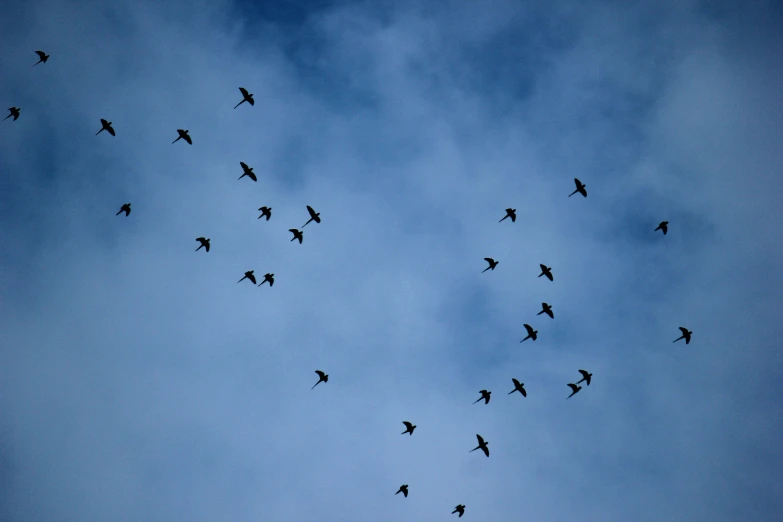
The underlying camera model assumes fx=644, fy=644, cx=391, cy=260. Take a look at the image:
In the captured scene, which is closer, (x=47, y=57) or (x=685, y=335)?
(x=47, y=57)

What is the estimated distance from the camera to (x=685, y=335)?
8062 centimetres

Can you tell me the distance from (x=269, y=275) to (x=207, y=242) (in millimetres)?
8342

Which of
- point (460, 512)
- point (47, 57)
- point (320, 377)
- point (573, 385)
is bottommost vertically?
point (460, 512)

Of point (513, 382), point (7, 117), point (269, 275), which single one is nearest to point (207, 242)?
point (269, 275)

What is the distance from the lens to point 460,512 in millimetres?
71875

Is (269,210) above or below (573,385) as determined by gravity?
above

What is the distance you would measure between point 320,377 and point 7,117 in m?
45.1

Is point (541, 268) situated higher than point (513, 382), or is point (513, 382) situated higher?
point (541, 268)

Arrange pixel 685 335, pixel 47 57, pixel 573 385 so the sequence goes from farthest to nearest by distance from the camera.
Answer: pixel 685 335 < pixel 573 385 < pixel 47 57

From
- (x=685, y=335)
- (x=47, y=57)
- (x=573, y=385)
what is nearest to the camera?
(x=47, y=57)

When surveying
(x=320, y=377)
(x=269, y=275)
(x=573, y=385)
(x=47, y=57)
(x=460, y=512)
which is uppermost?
(x=47, y=57)

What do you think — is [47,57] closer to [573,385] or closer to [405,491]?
[405,491]

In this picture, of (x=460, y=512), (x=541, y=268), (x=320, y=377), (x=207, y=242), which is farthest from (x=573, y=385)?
(x=207, y=242)

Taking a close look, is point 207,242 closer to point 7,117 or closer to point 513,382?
point 7,117
